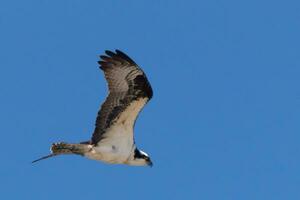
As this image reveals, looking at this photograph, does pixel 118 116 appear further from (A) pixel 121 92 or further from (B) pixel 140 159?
(B) pixel 140 159

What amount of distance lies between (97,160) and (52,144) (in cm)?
106

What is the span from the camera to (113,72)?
43375mm

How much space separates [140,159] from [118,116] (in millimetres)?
1248

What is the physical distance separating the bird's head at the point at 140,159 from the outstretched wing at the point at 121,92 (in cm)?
75

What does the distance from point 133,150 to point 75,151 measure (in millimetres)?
1285

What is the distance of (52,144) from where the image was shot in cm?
4359

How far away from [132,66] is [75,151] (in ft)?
7.08

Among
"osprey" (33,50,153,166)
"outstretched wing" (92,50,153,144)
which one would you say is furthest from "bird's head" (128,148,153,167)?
"outstretched wing" (92,50,153,144)

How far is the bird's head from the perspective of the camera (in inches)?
1752

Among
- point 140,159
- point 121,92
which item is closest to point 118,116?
point 121,92

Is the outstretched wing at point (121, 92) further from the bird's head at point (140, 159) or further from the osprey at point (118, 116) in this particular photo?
the bird's head at point (140, 159)

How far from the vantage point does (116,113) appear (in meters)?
43.9

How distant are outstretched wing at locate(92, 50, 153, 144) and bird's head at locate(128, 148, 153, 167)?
747mm

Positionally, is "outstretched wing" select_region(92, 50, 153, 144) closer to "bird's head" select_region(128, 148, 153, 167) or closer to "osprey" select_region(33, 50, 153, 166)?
"osprey" select_region(33, 50, 153, 166)
